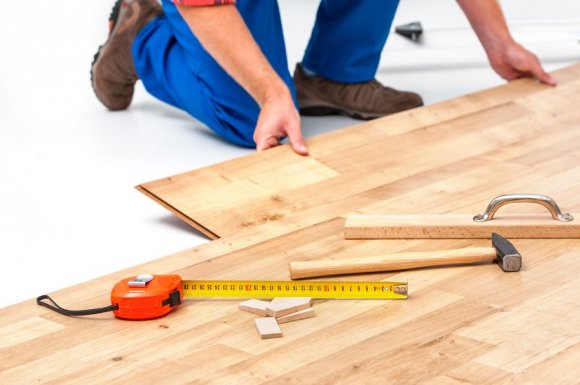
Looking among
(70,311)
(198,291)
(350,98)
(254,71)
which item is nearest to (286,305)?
(198,291)

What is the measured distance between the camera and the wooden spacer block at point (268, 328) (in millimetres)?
1755

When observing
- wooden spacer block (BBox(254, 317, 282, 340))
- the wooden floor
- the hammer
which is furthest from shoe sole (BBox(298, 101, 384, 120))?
wooden spacer block (BBox(254, 317, 282, 340))

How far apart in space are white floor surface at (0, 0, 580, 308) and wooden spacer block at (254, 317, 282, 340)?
1.95 ft

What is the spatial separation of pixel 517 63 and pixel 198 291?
1.77 m

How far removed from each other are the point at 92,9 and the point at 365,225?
105 inches

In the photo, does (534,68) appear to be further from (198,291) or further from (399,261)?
(198,291)

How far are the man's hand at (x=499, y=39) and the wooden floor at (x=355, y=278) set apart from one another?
1.27ft

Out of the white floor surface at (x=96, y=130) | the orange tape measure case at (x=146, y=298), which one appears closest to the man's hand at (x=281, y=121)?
the white floor surface at (x=96, y=130)

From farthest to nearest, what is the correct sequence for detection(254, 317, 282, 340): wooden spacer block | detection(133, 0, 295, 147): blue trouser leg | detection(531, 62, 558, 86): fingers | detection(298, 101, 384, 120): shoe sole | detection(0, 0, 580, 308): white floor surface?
1. detection(298, 101, 384, 120): shoe sole
2. detection(531, 62, 558, 86): fingers
3. detection(133, 0, 295, 147): blue trouser leg
4. detection(0, 0, 580, 308): white floor surface
5. detection(254, 317, 282, 340): wooden spacer block

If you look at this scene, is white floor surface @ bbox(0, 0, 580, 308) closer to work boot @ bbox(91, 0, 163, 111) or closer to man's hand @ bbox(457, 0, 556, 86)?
work boot @ bbox(91, 0, 163, 111)

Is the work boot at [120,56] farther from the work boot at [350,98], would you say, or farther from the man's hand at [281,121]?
the man's hand at [281,121]

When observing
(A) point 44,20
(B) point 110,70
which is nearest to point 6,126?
(B) point 110,70

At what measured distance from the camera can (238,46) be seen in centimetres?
273

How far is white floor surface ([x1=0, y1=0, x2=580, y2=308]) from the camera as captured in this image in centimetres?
241
